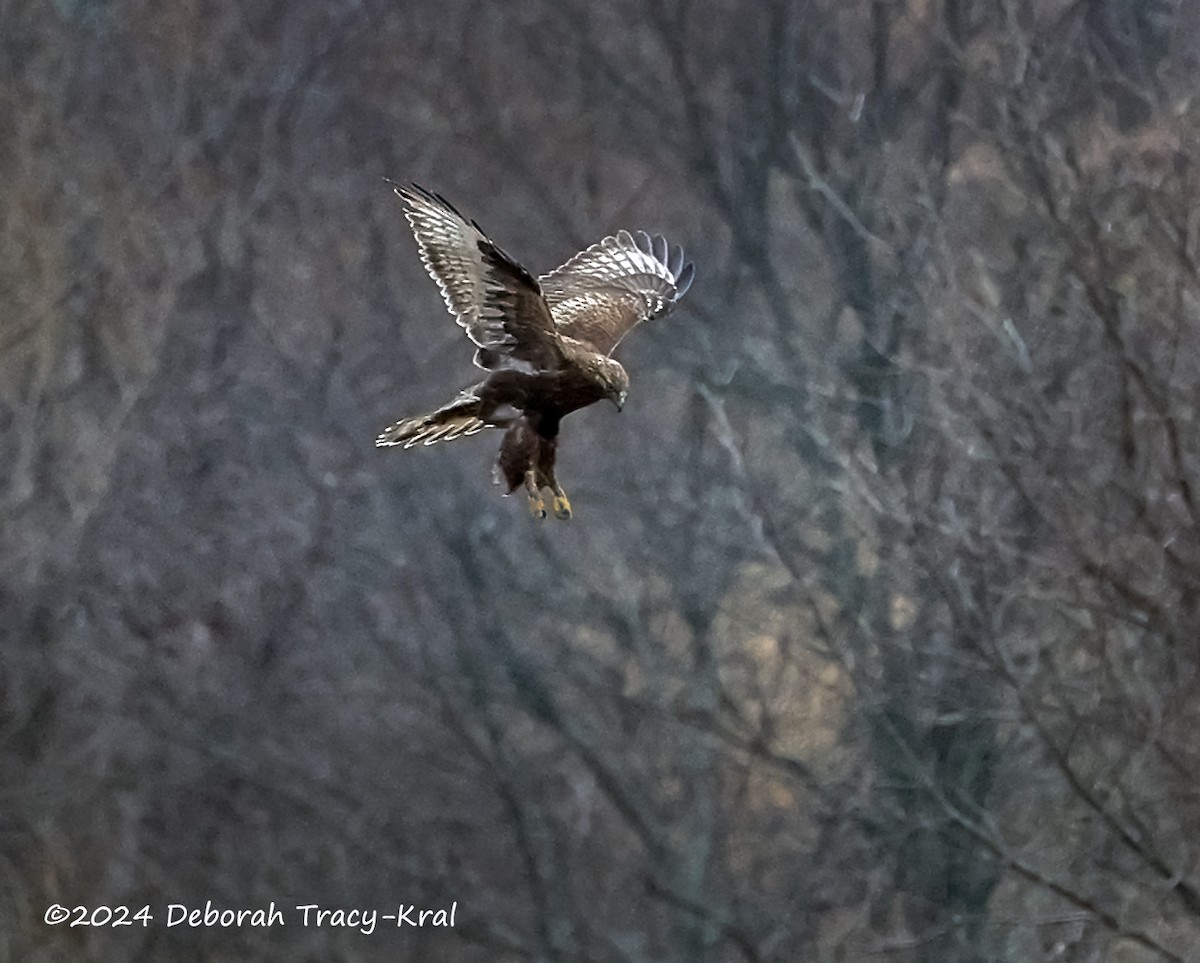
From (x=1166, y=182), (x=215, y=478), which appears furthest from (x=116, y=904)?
(x=1166, y=182)

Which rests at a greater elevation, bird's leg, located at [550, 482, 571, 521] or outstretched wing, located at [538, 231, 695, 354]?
outstretched wing, located at [538, 231, 695, 354]

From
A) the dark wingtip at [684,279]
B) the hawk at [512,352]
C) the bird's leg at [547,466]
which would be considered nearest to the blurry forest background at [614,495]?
the dark wingtip at [684,279]

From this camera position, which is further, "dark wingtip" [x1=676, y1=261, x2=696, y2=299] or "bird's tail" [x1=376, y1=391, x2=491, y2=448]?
"dark wingtip" [x1=676, y1=261, x2=696, y2=299]

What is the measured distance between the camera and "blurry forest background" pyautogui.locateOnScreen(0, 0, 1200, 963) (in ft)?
10.6

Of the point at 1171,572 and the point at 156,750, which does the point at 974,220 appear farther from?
the point at 156,750

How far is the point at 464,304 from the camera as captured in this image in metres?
1.61

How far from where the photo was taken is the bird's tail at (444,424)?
171 centimetres

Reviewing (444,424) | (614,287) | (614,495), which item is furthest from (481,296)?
(614,495)

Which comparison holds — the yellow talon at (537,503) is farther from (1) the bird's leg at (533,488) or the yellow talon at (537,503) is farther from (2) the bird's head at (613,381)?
(2) the bird's head at (613,381)

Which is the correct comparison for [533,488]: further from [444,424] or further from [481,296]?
[481,296]

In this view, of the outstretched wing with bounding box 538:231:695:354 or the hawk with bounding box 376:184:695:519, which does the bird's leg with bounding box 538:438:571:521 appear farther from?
the outstretched wing with bounding box 538:231:695:354

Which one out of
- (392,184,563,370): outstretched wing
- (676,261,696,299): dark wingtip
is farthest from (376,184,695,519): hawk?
(676,261,696,299): dark wingtip

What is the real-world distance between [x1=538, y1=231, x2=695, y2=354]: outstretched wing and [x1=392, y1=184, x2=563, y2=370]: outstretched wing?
0.66 ft

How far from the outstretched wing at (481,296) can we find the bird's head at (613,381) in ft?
0.16
